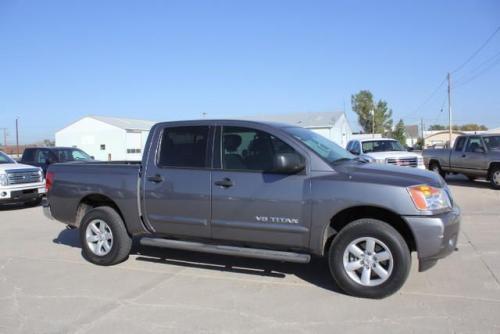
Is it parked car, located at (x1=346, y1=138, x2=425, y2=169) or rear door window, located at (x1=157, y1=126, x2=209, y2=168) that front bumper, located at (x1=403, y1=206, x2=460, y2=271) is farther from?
parked car, located at (x1=346, y1=138, x2=425, y2=169)

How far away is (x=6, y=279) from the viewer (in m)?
5.87

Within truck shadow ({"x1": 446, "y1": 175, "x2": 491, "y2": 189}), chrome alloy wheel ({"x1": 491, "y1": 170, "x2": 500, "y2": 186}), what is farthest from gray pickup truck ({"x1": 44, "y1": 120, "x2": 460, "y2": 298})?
truck shadow ({"x1": 446, "y1": 175, "x2": 491, "y2": 189})

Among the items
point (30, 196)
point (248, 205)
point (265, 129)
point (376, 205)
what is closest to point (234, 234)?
point (248, 205)

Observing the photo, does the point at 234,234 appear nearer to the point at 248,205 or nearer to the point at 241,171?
the point at 248,205

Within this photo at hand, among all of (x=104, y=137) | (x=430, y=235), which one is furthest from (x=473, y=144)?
(x=104, y=137)

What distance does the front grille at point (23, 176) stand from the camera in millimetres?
12227

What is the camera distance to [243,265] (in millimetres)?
6211

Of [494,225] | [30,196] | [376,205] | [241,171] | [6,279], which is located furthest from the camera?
[30,196]

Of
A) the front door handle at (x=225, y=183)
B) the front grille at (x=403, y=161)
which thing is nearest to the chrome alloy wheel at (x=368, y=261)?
the front door handle at (x=225, y=183)

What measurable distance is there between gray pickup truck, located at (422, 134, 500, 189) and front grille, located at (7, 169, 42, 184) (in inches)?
532

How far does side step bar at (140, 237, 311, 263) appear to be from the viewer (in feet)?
16.8

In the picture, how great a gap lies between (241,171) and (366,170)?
1432 millimetres

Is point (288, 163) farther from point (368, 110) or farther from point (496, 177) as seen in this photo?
point (368, 110)

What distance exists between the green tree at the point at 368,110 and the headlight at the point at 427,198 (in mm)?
83562
